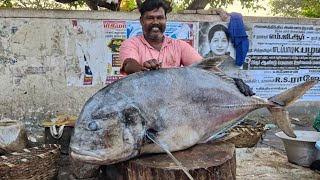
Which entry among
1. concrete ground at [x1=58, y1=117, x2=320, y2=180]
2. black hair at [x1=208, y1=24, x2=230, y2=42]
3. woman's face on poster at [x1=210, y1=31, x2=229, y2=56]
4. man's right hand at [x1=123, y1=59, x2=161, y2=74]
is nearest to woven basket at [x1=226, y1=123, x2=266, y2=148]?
concrete ground at [x1=58, y1=117, x2=320, y2=180]

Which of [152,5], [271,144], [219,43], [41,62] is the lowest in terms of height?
[271,144]

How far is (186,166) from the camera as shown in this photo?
233cm

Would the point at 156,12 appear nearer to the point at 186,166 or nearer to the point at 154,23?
the point at 154,23

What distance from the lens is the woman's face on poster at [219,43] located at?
7414 millimetres

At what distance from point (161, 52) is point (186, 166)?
127cm

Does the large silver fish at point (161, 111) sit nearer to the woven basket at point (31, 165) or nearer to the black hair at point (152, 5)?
the black hair at point (152, 5)

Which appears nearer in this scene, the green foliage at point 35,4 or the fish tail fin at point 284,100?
the fish tail fin at point 284,100

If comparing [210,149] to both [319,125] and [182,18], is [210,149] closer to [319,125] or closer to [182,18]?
[319,125]

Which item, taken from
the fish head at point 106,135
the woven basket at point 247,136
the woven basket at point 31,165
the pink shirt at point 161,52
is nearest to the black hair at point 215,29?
the woven basket at point 247,136

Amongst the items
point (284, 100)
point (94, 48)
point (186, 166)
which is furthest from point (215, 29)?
point (186, 166)

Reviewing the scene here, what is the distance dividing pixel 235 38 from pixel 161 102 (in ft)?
17.7

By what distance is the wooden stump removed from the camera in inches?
90.9

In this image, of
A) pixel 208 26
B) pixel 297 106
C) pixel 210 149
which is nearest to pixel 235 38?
pixel 208 26

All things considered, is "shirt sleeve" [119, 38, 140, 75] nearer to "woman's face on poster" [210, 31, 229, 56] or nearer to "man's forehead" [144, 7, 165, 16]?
"man's forehead" [144, 7, 165, 16]
